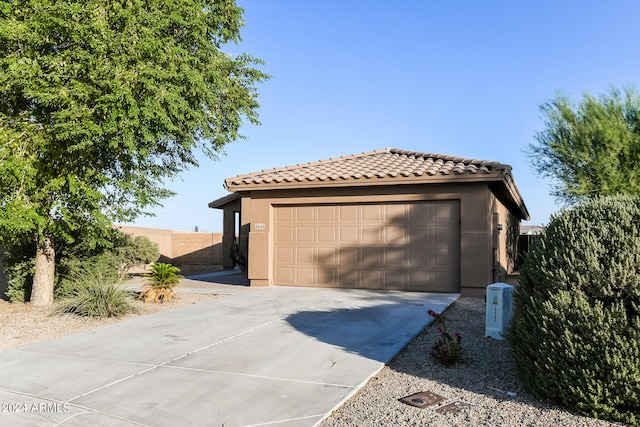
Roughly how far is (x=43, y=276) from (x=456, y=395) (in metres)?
10.1

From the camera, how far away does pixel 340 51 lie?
15.0 metres

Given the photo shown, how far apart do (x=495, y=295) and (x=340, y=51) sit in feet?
33.9

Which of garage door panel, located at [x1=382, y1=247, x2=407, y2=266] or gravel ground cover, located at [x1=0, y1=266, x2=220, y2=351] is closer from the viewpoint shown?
gravel ground cover, located at [x1=0, y1=266, x2=220, y2=351]

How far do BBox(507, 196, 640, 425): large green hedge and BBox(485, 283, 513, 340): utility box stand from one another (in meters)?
2.31

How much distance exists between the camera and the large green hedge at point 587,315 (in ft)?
13.1

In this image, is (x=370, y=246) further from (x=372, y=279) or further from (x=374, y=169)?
(x=374, y=169)

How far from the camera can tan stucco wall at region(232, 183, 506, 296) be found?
37.5ft

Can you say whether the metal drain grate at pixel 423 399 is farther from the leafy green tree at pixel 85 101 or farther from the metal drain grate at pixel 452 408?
the leafy green tree at pixel 85 101

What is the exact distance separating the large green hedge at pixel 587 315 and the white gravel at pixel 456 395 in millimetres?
232

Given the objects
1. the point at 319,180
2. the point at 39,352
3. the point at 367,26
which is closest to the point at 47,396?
the point at 39,352

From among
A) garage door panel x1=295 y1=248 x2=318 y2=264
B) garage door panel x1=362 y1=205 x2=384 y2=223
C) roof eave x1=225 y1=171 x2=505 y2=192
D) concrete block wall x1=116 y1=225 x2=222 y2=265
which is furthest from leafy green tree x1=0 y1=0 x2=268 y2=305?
concrete block wall x1=116 y1=225 x2=222 y2=265

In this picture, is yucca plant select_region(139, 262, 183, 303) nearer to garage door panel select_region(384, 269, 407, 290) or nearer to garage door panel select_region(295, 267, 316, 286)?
garage door panel select_region(295, 267, 316, 286)

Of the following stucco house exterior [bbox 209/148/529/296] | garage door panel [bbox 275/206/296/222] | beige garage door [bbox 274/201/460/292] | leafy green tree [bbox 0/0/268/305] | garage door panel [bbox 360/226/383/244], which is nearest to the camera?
leafy green tree [bbox 0/0/268/305]

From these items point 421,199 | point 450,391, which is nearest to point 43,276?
point 421,199
